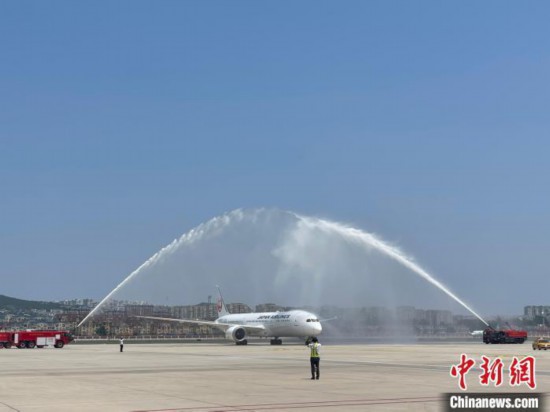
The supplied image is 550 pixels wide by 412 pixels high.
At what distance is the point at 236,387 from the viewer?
3011 centimetres

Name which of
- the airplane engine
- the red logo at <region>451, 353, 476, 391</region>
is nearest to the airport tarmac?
the red logo at <region>451, 353, 476, 391</region>

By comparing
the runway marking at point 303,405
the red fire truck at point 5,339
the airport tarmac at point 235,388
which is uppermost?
the runway marking at point 303,405

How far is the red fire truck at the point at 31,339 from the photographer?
3536 inches

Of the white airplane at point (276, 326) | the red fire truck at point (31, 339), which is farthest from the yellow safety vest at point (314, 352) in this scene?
the red fire truck at point (31, 339)

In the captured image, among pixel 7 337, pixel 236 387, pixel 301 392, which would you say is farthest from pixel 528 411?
pixel 7 337

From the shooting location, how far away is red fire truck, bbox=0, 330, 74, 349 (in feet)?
295

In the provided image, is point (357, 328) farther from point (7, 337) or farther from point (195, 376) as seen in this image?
point (195, 376)

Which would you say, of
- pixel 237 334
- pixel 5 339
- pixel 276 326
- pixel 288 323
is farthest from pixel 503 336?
pixel 5 339

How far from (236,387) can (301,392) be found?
11.1 feet

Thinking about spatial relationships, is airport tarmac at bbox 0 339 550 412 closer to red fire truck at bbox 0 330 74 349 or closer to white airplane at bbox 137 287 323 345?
white airplane at bbox 137 287 323 345

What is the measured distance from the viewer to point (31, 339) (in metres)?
90.4

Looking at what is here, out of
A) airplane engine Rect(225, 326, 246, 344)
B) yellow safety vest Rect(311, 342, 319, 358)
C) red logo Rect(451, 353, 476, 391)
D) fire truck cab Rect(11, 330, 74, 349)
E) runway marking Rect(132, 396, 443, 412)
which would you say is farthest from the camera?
airplane engine Rect(225, 326, 246, 344)

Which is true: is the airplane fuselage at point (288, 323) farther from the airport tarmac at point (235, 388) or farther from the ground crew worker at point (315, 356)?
the ground crew worker at point (315, 356)
